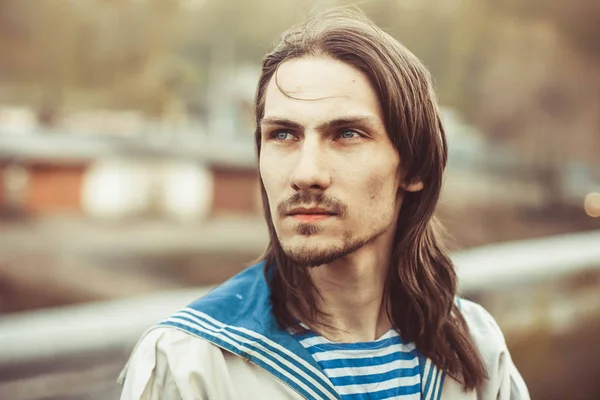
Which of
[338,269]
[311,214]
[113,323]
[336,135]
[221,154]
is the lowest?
[113,323]

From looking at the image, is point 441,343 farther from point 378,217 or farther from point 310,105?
point 310,105

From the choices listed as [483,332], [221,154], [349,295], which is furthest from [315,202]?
[221,154]

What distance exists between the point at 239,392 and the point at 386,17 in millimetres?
2841

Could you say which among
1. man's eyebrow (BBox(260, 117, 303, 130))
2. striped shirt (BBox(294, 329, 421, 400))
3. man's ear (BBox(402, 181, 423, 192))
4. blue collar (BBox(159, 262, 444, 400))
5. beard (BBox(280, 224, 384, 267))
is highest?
man's eyebrow (BBox(260, 117, 303, 130))

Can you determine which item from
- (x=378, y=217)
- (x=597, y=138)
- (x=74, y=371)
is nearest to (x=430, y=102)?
(x=378, y=217)

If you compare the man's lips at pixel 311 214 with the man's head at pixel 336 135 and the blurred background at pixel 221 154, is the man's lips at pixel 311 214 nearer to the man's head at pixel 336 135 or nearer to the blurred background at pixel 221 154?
the man's head at pixel 336 135

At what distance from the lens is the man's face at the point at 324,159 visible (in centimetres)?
97

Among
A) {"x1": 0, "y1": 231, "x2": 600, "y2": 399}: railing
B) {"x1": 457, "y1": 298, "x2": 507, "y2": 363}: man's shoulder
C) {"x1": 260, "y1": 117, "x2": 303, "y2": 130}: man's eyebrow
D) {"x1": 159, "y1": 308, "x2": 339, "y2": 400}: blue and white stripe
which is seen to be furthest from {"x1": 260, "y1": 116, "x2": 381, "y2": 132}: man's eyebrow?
{"x1": 0, "y1": 231, "x2": 600, "y2": 399}: railing

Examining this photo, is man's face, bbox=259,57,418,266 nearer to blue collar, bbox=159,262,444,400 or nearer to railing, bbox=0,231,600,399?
blue collar, bbox=159,262,444,400

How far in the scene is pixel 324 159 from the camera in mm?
979

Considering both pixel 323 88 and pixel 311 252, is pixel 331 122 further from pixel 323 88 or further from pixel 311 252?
pixel 311 252

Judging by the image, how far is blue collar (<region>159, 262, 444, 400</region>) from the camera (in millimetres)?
964

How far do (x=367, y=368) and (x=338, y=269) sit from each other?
18 centimetres

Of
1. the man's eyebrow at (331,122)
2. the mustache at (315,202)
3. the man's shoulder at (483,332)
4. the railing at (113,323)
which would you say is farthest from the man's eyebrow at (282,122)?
the railing at (113,323)
